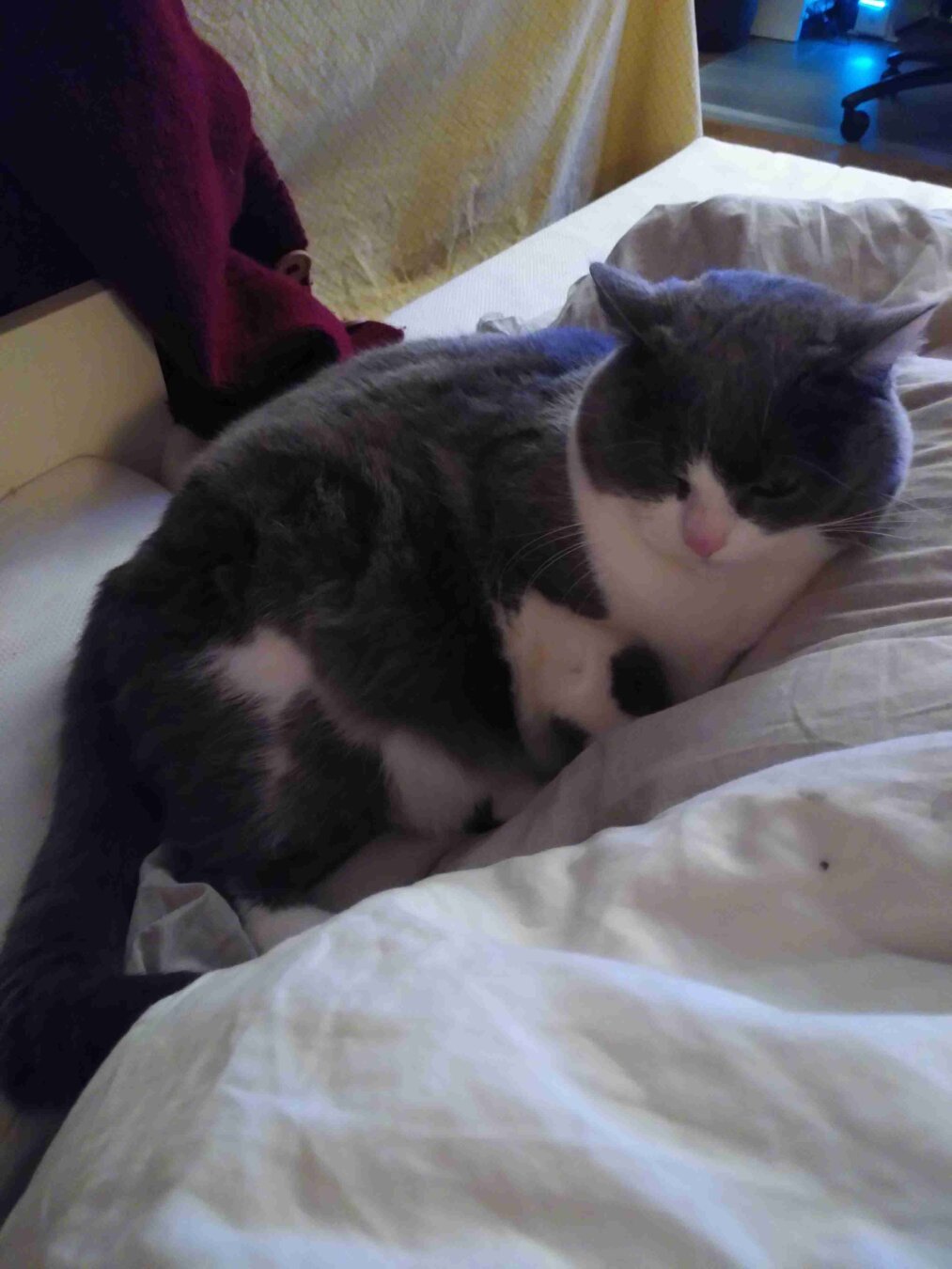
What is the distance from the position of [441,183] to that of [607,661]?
1.67 metres

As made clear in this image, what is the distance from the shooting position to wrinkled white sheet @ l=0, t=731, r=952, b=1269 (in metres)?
0.35

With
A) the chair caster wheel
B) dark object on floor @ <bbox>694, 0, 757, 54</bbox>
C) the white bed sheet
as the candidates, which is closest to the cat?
the white bed sheet

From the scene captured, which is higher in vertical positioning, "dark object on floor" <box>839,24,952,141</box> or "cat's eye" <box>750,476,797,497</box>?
"cat's eye" <box>750,476,797,497</box>

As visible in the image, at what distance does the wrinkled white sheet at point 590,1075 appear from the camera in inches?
13.8

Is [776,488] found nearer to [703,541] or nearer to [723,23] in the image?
[703,541]

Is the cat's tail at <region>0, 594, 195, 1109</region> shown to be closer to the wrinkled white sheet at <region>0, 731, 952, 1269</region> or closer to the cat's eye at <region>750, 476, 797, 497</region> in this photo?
the wrinkled white sheet at <region>0, 731, 952, 1269</region>

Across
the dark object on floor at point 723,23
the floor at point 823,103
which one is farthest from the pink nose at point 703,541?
the dark object on floor at point 723,23

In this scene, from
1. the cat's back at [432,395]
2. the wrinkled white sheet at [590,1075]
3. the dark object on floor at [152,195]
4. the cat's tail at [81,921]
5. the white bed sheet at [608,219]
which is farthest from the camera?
the white bed sheet at [608,219]

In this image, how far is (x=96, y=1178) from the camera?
43 centimetres

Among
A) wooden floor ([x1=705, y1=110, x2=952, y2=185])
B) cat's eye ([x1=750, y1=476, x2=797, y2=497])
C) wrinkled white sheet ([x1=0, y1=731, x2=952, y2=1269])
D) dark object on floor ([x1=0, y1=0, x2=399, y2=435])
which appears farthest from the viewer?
wooden floor ([x1=705, y1=110, x2=952, y2=185])

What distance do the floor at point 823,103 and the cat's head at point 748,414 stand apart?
3387 mm

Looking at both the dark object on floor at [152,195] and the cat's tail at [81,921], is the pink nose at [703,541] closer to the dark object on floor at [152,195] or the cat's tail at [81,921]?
the cat's tail at [81,921]

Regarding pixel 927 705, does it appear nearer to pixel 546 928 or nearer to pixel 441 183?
pixel 546 928

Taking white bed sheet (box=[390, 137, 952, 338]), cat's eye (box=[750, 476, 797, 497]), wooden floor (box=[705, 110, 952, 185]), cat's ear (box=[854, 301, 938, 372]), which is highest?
cat's ear (box=[854, 301, 938, 372])
